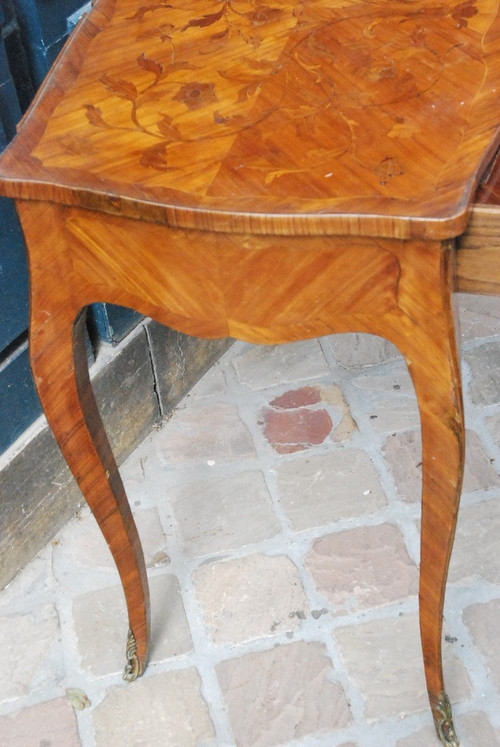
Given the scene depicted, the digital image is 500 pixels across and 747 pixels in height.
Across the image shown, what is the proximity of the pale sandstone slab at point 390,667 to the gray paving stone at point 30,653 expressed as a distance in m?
0.50

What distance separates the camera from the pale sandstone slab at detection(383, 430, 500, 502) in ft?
6.41

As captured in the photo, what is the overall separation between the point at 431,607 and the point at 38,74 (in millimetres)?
1059

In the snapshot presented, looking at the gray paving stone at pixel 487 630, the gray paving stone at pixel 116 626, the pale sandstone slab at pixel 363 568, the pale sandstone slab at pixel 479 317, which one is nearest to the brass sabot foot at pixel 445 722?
the gray paving stone at pixel 487 630

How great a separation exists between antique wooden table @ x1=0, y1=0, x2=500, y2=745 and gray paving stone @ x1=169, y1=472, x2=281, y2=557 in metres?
0.56

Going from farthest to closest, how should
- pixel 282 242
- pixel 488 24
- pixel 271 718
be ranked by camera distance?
pixel 271 718, pixel 488 24, pixel 282 242

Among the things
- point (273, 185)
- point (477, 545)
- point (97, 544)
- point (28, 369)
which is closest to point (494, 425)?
point (477, 545)


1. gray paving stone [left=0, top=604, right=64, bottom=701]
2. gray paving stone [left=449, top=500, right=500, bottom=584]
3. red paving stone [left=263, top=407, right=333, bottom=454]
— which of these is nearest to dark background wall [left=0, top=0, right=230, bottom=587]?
gray paving stone [left=0, top=604, right=64, bottom=701]

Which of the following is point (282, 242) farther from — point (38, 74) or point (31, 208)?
point (38, 74)

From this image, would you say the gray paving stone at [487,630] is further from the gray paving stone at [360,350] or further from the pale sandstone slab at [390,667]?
the gray paving stone at [360,350]

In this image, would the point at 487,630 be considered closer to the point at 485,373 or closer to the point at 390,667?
Answer: the point at 390,667

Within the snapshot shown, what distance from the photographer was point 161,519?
195 centimetres

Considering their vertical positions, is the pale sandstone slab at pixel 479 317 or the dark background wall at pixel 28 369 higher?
the dark background wall at pixel 28 369

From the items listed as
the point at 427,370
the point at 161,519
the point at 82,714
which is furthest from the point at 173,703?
the point at 427,370

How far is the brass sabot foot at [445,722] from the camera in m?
1.50
